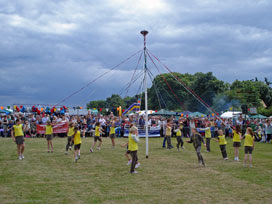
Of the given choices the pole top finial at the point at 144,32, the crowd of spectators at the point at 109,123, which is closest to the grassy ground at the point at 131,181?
the pole top finial at the point at 144,32

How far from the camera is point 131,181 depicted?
9508 millimetres

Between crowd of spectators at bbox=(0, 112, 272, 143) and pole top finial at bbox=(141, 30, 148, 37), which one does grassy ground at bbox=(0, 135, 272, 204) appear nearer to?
pole top finial at bbox=(141, 30, 148, 37)

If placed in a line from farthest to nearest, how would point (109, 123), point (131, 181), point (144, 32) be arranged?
point (109, 123) < point (144, 32) < point (131, 181)

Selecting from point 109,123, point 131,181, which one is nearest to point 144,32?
point 131,181

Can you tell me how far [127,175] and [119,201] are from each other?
128 inches

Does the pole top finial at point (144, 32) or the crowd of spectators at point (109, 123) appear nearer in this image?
the pole top finial at point (144, 32)

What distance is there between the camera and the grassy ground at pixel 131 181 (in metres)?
7.53

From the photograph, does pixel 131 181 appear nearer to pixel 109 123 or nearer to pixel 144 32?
pixel 144 32

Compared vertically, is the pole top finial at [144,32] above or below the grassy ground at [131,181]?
above

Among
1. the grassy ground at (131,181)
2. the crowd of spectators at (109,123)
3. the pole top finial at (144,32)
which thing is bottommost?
the grassy ground at (131,181)

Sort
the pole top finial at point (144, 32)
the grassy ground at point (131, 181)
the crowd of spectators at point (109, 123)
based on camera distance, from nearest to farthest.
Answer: the grassy ground at point (131, 181) → the pole top finial at point (144, 32) → the crowd of spectators at point (109, 123)

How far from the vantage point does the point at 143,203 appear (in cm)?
705

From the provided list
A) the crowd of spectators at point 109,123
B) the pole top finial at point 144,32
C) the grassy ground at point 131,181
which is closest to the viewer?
the grassy ground at point 131,181

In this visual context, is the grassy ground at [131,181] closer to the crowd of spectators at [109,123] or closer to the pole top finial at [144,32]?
the pole top finial at [144,32]
